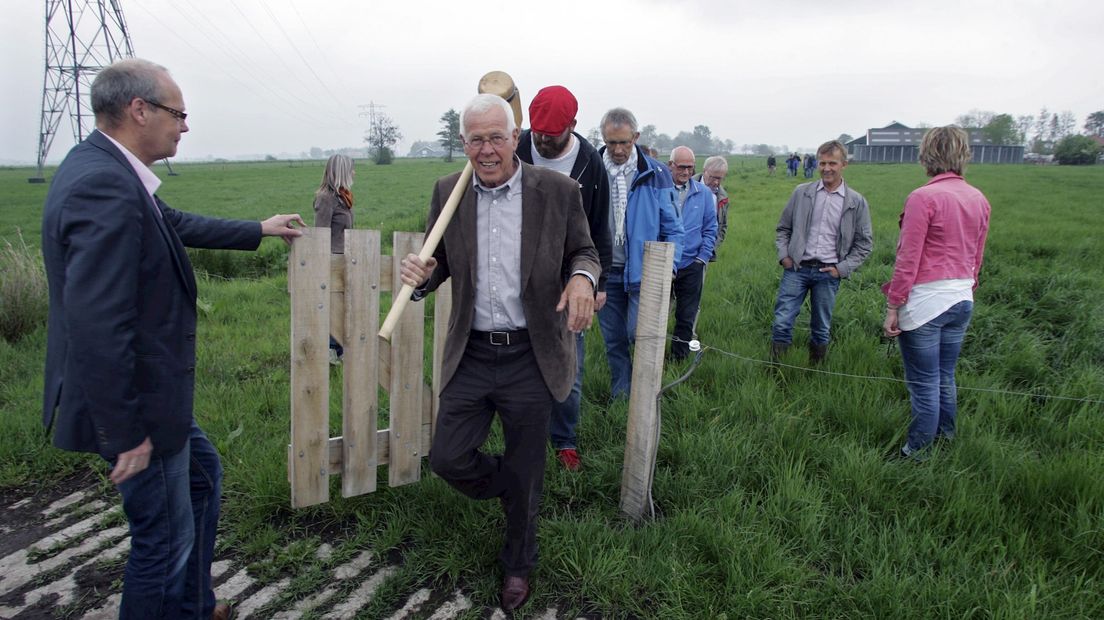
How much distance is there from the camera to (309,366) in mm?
2928

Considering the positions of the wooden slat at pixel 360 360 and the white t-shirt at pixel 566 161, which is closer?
the wooden slat at pixel 360 360

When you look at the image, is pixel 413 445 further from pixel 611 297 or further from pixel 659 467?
pixel 611 297

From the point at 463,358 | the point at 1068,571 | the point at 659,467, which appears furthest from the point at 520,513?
the point at 1068,571

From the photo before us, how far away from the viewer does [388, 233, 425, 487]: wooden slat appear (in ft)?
10.6

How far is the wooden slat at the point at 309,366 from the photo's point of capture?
9.21 ft

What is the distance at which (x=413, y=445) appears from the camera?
11.1 feet

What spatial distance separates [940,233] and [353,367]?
11.0 feet

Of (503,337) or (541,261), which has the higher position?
(541,261)

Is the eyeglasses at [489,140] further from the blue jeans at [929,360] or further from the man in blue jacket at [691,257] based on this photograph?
the man in blue jacket at [691,257]

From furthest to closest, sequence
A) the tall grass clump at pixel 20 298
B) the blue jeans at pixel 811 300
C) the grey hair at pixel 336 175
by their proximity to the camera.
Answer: the tall grass clump at pixel 20 298 → the grey hair at pixel 336 175 → the blue jeans at pixel 811 300

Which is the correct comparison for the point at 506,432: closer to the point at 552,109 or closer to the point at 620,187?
the point at 552,109

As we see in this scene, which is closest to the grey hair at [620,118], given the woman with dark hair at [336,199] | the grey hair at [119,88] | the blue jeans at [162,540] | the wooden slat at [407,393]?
the wooden slat at [407,393]

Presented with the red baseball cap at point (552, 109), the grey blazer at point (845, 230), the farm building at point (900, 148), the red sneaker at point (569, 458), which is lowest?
the red sneaker at point (569, 458)

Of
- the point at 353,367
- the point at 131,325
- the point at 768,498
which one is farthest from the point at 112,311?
the point at 768,498
